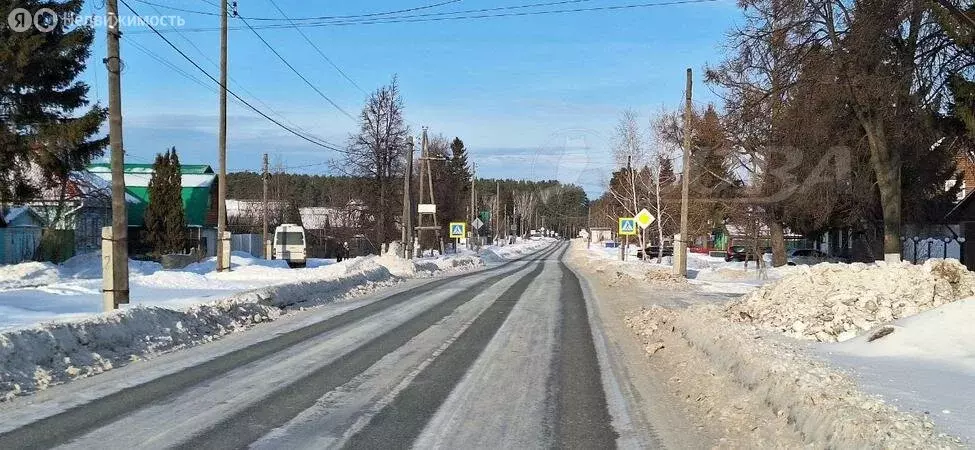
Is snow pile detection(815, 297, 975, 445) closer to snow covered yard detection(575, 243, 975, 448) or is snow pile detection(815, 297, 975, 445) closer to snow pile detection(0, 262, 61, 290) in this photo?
snow covered yard detection(575, 243, 975, 448)

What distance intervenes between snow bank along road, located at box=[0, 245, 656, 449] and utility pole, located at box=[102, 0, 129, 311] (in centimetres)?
288

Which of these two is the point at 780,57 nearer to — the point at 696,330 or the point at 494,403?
the point at 696,330

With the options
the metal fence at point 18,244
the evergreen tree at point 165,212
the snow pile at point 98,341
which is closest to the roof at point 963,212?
the snow pile at point 98,341

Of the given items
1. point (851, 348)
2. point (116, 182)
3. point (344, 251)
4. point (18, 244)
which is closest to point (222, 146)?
point (18, 244)

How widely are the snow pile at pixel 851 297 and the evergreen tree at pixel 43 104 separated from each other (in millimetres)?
21381

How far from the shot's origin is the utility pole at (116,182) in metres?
14.5

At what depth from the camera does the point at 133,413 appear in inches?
284

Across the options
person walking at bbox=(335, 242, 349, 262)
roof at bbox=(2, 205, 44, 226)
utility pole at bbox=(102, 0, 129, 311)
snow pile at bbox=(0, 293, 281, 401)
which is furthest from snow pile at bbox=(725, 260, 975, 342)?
person walking at bbox=(335, 242, 349, 262)

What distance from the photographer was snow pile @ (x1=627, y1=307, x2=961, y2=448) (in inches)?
209

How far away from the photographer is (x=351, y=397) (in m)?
8.06

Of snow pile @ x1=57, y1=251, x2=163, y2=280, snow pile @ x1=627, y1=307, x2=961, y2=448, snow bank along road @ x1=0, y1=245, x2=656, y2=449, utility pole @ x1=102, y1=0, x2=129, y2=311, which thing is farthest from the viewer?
snow pile @ x1=57, y1=251, x2=163, y2=280

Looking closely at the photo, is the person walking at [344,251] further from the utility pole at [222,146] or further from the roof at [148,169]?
the utility pole at [222,146]

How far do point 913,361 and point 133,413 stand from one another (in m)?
7.98

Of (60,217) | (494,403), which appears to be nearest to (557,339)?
(494,403)
